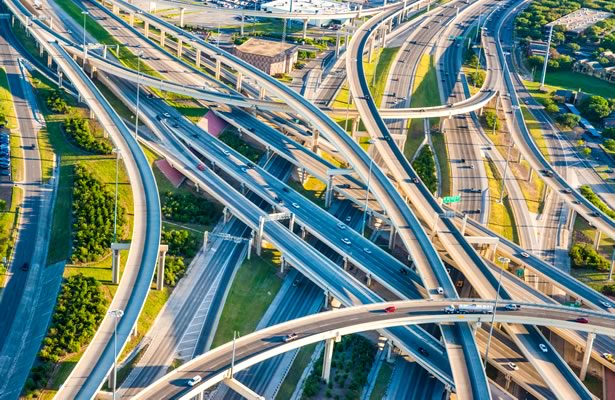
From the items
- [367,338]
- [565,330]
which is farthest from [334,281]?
[565,330]

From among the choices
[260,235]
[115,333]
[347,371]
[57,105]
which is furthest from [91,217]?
[347,371]

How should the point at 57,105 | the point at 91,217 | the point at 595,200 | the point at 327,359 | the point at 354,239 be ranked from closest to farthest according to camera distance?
1. the point at 327,359
2. the point at 91,217
3. the point at 354,239
4. the point at 595,200
5. the point at 57,105

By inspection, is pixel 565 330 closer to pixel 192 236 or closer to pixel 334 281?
pixel 334 281

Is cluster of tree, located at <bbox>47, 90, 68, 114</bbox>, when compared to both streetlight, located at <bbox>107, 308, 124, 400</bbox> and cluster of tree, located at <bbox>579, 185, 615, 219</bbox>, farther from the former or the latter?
cluster of tree, located at <bbox>579, 185, 615, 219</bbox>

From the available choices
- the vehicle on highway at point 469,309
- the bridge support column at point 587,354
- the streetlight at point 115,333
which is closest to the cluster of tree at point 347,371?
the vehicle on highway at point 469,309

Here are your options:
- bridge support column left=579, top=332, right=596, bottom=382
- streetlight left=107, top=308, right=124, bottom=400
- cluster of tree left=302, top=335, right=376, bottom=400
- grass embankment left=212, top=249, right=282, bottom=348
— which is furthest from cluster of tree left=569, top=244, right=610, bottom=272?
streetlight left=107, top=308, right=124, bottom=400

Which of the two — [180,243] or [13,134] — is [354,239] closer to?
[180,243]
